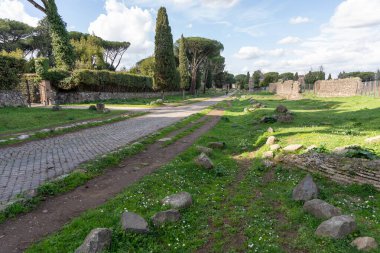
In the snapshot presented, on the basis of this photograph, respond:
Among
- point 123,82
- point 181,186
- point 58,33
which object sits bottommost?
point 181,186

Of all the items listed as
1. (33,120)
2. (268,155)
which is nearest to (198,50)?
(33,120)

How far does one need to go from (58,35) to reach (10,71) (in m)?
14.6

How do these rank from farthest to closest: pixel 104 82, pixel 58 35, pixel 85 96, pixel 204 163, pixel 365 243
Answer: pixel 104 82, pixel 85 96, pixel 58 35, pixel 204 163, pixel 365 243

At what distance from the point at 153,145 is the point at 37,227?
8.14 meters

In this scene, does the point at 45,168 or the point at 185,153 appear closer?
the point at 45,168

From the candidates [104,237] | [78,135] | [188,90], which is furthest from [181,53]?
[104,237]

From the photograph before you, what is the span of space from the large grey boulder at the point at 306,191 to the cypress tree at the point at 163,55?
40.2m

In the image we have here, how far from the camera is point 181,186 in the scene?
26.7ft

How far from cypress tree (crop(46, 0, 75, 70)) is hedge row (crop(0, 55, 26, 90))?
12.1 m

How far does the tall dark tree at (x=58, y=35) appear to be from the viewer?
35.4 metres

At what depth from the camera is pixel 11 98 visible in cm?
2470

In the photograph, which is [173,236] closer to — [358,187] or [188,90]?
[358,187]

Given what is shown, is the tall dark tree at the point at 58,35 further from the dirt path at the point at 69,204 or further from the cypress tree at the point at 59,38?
the dirt path at the point at 69,204

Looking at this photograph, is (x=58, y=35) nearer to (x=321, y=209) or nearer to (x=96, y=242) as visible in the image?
(x=96, y=242)
